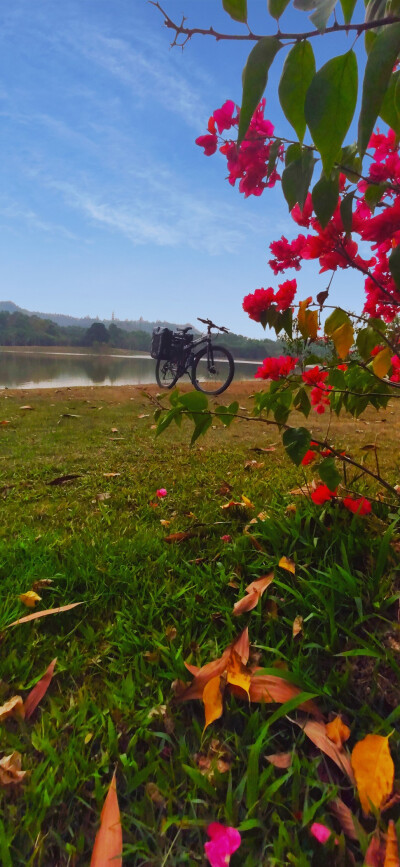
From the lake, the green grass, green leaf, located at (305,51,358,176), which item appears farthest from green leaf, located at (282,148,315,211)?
the lake

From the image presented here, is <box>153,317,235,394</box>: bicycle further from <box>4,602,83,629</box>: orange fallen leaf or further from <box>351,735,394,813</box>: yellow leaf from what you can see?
<box>351,735,394,813</box>: yellow leaf

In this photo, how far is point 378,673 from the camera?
3.38ft

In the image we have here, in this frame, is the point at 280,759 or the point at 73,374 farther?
the point at 73,374

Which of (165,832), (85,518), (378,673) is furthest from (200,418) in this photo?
(85,518)

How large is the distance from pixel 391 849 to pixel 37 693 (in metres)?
0.81

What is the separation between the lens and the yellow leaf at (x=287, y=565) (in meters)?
1.36

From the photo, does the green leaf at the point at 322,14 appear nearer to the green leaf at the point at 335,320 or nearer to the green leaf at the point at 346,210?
the green leaf at the point at 346,210

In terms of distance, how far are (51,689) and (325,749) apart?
683 mm

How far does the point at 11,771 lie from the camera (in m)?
0.84

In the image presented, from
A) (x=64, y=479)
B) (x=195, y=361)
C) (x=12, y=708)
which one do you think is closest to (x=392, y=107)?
(x=12, y=708)

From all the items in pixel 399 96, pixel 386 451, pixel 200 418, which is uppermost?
pixel 399 96

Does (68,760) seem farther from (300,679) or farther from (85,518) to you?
(85,518)

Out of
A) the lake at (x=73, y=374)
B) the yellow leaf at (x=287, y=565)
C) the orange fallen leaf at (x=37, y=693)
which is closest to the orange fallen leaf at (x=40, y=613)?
the orange fallen leaf at (x=37, y=693)

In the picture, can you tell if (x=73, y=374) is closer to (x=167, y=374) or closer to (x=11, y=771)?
(x=167, y=374)
